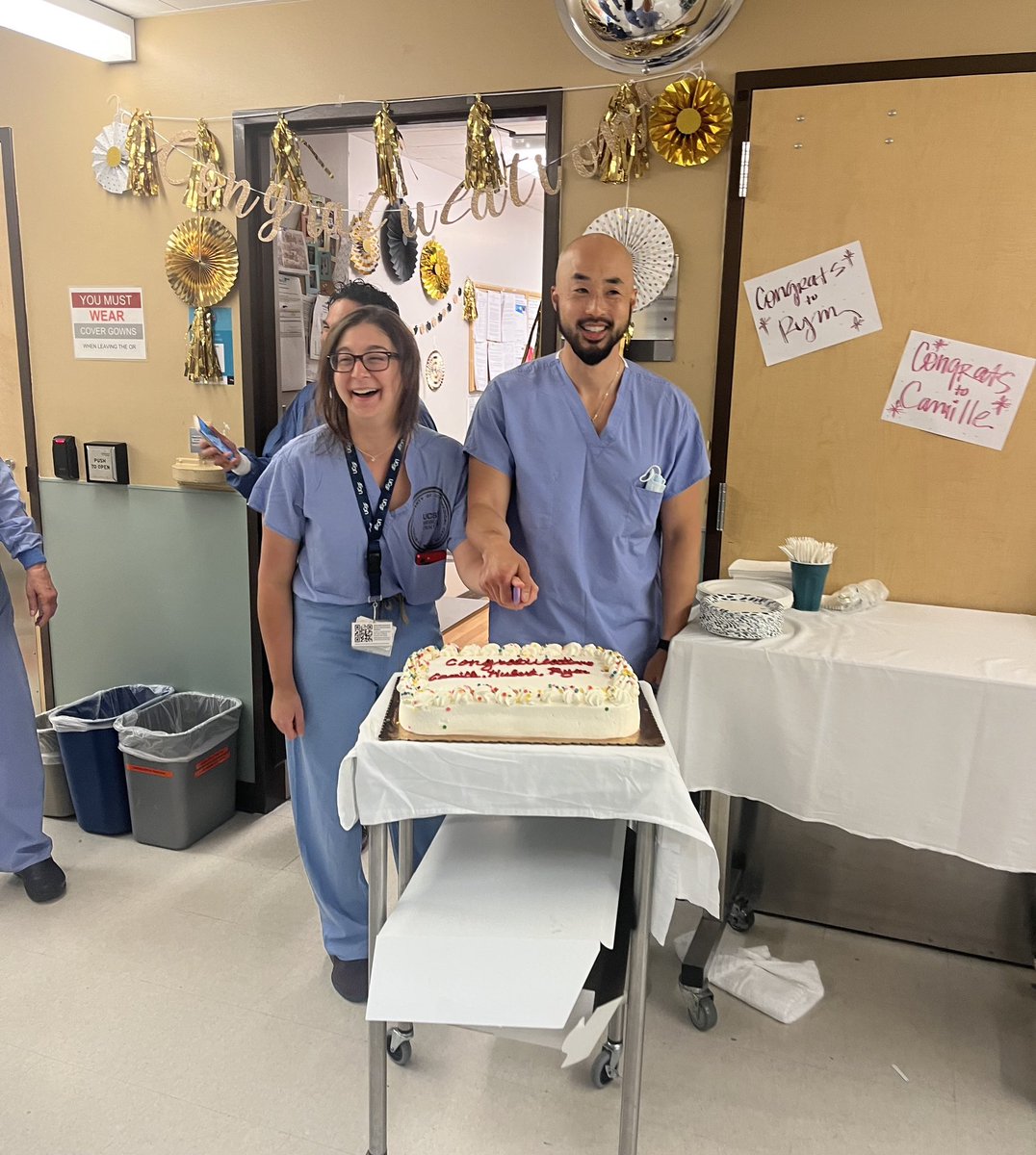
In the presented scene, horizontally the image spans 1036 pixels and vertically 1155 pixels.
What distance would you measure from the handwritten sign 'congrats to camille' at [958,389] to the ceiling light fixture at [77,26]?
2.35m

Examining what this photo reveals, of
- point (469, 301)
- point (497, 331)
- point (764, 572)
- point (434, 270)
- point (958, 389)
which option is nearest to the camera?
point (958, 389)

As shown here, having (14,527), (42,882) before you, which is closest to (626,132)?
(14,527)

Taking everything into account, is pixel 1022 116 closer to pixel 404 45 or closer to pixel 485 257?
pixel 404 45

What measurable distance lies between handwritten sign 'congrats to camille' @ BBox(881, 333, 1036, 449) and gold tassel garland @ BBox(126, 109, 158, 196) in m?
2.19

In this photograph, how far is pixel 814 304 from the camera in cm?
223

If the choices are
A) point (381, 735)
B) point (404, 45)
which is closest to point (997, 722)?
point (381, 735)

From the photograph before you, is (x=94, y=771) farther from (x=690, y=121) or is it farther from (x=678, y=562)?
(x=690, y=121)

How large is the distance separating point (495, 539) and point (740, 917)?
124 cm

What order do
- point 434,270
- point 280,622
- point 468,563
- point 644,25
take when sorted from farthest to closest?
point 434,270, point 280,622, point 468,563, point 644,25

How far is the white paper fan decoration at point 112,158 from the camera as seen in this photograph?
2.77 m

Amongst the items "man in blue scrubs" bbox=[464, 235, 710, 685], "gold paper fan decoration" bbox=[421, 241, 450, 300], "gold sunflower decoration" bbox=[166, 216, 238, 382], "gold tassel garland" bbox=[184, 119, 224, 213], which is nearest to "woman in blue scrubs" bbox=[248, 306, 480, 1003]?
"man in blue scrubs" bbox=[464, 235, 710, 685]

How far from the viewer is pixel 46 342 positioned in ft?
9.82

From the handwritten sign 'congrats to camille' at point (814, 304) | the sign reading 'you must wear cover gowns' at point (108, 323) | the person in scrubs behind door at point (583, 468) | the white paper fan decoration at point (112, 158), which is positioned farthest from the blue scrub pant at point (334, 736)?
the white paper fan decoration at point (112, 158)

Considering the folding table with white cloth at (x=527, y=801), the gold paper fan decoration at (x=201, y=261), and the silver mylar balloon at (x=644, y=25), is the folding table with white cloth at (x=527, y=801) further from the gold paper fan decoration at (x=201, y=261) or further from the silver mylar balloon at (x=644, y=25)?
the gold paper fan decoration at (x=201, y=261)
